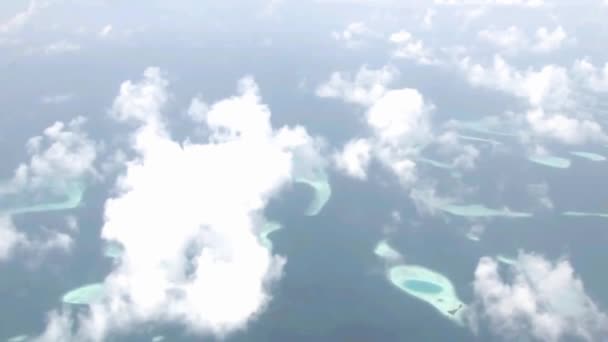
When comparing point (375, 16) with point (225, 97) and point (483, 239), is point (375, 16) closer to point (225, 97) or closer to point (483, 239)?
point (225, 97)

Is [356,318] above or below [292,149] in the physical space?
below

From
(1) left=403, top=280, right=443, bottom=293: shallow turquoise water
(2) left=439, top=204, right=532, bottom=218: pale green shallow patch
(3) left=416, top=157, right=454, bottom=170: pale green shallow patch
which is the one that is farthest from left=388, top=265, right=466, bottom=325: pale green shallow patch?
(3) left=416, top=157, right=454, bottom=170: pale green shallow patch

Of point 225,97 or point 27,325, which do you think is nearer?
point 27,325

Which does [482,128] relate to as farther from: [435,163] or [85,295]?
[85,295]

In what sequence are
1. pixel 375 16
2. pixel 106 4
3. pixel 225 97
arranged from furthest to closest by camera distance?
pixel 375 16 < pixel 106 4 < pixel 225 97

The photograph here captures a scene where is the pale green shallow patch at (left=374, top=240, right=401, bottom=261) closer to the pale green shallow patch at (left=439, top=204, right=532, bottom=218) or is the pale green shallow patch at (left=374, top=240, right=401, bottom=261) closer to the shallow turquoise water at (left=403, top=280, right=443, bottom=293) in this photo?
the shallow turquoise water at (left=403, top=280, right=443, bottom=293)

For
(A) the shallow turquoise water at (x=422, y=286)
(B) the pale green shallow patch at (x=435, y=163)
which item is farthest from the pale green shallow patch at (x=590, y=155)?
(A) the shallow turquoise water at (x=422, y=286)

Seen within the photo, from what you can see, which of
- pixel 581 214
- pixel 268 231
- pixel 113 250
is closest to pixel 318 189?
pixel 268 231

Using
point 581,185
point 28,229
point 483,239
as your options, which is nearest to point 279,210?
point 483,239

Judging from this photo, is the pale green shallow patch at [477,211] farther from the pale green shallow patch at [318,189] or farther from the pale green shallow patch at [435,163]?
the pale green shallow patch at [318,189]
